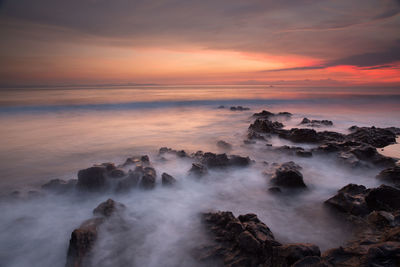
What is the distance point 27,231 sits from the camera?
3.68 meters

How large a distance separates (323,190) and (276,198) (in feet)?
3.86

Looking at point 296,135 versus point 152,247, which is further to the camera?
point 296,135

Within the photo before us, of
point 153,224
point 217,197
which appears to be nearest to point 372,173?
point 217,197

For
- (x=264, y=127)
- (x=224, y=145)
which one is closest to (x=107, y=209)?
(x=224, y=145)

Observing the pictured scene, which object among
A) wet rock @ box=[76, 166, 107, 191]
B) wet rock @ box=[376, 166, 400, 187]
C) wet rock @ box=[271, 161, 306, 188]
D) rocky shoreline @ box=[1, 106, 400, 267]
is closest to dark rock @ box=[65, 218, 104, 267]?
rocky shoreline @ box=[1, 106, 400, 267]

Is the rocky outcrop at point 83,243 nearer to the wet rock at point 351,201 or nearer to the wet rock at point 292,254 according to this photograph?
the wet rock at point 292,254

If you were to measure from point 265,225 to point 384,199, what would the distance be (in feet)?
7.07

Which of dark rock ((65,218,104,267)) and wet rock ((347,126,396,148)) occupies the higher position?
wet rock ((347,126,396,148))

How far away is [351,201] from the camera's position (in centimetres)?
377

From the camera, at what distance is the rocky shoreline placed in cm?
241

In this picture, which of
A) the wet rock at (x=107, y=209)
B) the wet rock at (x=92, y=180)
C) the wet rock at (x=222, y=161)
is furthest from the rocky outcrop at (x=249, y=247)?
the wet rock at (x=92, y=180)

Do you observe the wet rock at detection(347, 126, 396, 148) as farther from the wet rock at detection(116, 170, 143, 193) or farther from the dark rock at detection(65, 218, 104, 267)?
the dark rock at detection(65, 218, 104, 267)

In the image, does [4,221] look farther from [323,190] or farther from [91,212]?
[323,190]

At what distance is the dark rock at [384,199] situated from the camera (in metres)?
3.56
